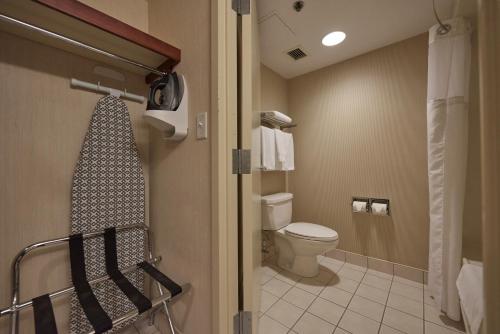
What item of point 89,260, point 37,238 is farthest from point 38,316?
point 37,238

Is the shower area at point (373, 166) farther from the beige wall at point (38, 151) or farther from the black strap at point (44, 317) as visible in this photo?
the beige wall at point (38, 151)

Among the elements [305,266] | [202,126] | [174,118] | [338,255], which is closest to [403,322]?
[305,266]

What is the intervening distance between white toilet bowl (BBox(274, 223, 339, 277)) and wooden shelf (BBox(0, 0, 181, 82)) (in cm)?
154

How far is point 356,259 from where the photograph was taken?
73.7 inches

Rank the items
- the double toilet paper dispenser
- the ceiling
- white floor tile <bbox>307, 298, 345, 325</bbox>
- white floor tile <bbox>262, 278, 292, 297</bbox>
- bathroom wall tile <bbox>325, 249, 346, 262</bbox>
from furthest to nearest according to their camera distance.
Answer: bathroom wall tile <bbox>325, 249, 346, 262</bbox>
the double toilet paper dispenser
white floor tile <bbox>262, 278, 292, 297</bbox>
the ceiling
white floor tile <bbox>307, 298, 345, 325</bbox>

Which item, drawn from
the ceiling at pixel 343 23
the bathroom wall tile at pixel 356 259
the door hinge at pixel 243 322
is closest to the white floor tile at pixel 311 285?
the bathroom wall tile at pixel 356 259

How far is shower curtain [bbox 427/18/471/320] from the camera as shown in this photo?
1.19 metres

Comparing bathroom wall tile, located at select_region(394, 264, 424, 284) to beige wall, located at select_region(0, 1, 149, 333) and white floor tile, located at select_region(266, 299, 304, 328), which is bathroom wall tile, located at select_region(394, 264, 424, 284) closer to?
white floor tile, located at select_region(266, 299, 304, 328)

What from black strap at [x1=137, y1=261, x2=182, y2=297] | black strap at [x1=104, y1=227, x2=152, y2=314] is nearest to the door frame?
black strap at [x1=137, y1=261, x2=182, y2=297]

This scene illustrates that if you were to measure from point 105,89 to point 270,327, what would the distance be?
1.62 m

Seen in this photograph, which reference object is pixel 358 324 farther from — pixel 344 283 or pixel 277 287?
pixel 277 287

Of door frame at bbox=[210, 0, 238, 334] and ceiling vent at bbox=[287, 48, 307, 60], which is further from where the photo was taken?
ceiling vent at bbox=[287, 48, 307, 60]

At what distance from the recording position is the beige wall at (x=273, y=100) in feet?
6.51

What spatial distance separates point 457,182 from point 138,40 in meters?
1.95
